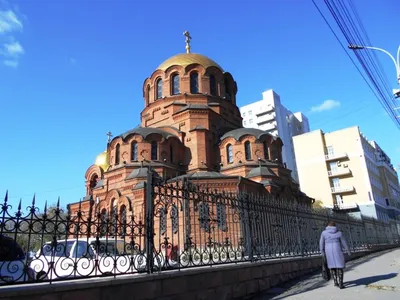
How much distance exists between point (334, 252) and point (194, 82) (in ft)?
72.2

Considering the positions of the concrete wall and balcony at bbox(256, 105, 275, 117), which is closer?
the concrete wall

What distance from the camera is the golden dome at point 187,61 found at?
89.8 feet

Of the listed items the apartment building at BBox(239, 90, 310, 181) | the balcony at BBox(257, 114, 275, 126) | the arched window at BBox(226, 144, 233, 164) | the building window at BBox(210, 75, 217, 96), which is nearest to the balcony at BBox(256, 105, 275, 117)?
the apartment building at BBox(239, 90, 310, 181)

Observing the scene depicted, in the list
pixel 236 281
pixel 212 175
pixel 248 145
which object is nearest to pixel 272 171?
pixel 248 145

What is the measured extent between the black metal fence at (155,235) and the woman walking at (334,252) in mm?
1590

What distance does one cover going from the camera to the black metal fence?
445 cm

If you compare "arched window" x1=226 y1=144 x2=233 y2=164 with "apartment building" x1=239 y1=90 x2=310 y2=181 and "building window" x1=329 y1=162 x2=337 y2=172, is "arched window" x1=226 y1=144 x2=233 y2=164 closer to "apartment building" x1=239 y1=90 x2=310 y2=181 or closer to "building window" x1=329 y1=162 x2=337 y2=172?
"building window" x1=329 y1=162 x2=337 y2=172

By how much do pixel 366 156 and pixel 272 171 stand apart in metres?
24.5

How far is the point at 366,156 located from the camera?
136 feet

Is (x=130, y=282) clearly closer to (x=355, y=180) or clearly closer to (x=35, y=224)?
(x=35, y=224)

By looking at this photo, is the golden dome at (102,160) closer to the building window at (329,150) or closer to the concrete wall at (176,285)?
the concrete wall at (176,285)

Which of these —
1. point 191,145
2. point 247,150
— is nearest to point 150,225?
point 191,145

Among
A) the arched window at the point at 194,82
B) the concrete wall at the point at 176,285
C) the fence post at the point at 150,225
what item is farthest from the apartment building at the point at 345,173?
the fence post at the point at 150,225

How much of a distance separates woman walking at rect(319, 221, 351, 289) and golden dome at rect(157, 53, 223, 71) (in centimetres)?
2192
